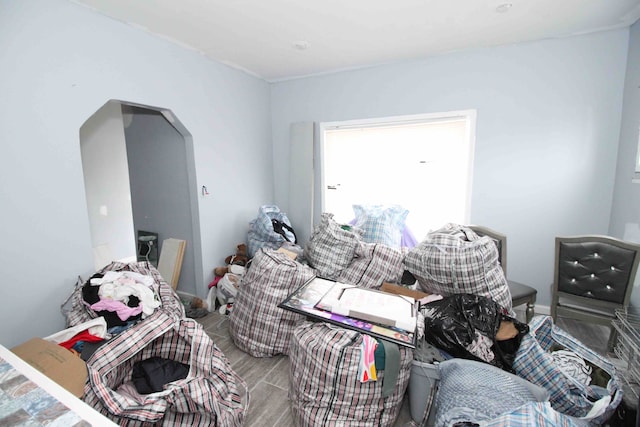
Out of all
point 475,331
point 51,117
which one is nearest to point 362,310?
point 475,331

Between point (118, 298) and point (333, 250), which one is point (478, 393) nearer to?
point (333, 250)

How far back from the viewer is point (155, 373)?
5.16ft

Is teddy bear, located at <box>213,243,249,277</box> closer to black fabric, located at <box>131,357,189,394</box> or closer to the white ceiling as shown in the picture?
black fabric, located at <box>131,357,189,394</box>

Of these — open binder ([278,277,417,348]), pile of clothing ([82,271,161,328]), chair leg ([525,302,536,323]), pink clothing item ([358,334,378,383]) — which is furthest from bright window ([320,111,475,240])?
pile of clothing ([82,271,161,328])

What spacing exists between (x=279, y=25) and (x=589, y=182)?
2902mm

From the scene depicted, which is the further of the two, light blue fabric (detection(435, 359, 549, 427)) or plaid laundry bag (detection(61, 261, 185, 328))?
plaid laundry bag (detection(61, 261, 185, 328))

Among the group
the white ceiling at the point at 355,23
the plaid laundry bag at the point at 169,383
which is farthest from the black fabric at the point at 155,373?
the white ceiling at the point at 355,23

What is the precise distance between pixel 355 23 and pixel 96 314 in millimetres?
2638

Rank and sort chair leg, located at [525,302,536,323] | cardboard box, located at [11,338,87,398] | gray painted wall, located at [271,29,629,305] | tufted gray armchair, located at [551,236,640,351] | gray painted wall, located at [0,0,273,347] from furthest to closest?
1. gray painted wall, located at [271,29,629,305]
2. chair leg, located at [525,302,536,323]
3. tufted gray armchair, located at [551,236,640,351]
4. gray painted wall, located at [0,0,273,347]
5. cardboard box, located at [11,338,87,398]

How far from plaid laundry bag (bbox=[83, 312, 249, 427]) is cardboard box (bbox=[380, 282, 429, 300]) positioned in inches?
49.2

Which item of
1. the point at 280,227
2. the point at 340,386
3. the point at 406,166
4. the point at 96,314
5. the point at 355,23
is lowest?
the point at 340,386

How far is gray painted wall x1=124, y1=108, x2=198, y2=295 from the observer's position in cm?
297

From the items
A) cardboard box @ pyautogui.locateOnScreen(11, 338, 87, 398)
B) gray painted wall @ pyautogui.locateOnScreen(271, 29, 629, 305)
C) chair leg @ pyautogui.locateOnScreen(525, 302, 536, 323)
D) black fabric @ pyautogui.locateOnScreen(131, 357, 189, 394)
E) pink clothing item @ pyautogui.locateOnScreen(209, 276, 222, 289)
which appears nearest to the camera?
cardboard box @ pyautogui.locateOnScreen(11, 338, 87, 398)

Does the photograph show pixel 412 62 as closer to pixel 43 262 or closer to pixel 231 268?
pixel 231 268
